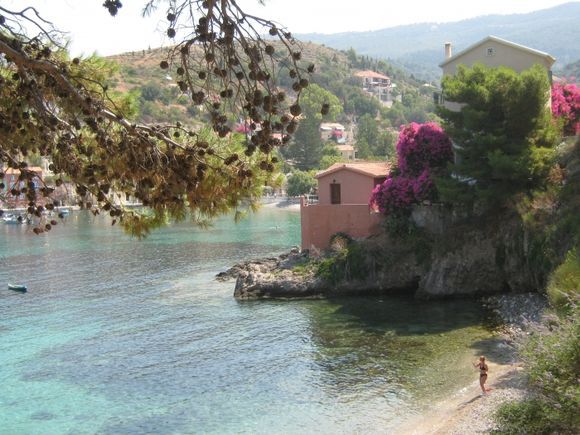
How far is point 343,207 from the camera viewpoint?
33500 millimetres

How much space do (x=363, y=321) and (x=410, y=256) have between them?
572 cm

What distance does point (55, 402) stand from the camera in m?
18.6

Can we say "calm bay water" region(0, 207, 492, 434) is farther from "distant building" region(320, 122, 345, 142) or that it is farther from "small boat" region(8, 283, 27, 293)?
"distant building" region(320, 122, 345, 142)

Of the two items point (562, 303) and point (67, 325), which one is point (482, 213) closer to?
point (562, 303)

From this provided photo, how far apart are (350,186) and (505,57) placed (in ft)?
30.3

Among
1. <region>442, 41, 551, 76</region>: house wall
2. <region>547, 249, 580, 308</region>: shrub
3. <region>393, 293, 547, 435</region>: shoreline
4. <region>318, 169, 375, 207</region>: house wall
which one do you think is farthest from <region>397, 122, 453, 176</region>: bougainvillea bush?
<region>547, 249, 580, 308</region>: shrub

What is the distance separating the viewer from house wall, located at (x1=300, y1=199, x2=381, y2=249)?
3284 cm

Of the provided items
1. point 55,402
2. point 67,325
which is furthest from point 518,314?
point 67,325

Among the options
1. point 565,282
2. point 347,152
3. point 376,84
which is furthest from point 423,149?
point 376,84

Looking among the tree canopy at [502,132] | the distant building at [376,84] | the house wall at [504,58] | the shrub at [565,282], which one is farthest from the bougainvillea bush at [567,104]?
the distant building at [376,84]

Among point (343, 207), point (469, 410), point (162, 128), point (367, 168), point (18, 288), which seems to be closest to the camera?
point (162, 128)

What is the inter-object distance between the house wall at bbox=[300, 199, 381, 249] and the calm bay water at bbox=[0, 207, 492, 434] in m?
4.69

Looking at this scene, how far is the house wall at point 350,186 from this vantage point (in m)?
34.2

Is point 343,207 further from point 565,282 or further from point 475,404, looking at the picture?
point 475,404
